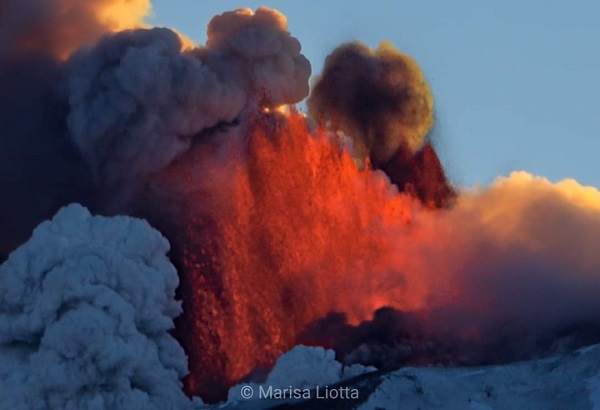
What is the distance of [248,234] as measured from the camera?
105 metres

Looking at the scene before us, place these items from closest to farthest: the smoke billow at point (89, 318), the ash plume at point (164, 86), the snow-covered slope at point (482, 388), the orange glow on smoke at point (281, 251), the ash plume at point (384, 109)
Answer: the snow-covered slope at point (482, 388) < the smoke billow at point (89, 318) < the orange glow on smoke at point (281, 251) < the ash plume at point (164, 86) < the ash plume at point (384, 109)

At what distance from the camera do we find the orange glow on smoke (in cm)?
10138

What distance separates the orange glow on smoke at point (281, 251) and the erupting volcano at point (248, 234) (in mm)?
89

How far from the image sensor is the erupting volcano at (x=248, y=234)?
9875 centimetres

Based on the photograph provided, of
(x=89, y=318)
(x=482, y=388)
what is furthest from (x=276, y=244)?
(x=482, y=388)

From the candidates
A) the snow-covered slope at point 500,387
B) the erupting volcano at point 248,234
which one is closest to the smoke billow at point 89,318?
the erupting volcano at point 248,234

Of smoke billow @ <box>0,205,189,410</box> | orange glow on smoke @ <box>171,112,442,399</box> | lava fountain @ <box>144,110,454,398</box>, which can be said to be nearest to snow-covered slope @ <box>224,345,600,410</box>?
smoke billow @ <box>0,205,189,410</box>

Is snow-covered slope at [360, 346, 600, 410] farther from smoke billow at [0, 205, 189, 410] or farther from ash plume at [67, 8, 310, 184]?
ash plume at [67, 8, 310, 184]

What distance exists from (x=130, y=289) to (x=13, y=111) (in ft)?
48.9

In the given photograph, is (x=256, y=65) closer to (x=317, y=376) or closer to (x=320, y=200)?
(x=320, y=200)

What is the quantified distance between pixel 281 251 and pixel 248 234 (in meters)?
1.82

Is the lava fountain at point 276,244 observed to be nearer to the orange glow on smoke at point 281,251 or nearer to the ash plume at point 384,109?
the orange glow on smoke at point 281,251

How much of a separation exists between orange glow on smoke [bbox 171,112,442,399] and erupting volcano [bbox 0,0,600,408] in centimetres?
9

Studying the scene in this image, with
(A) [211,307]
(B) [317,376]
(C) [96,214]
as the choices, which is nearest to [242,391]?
(B) [317,376]
